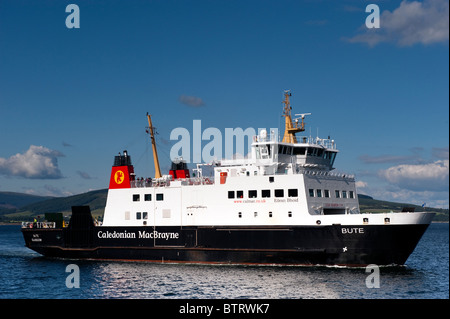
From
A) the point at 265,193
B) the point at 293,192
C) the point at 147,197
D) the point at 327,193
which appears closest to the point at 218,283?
the point at 265,193

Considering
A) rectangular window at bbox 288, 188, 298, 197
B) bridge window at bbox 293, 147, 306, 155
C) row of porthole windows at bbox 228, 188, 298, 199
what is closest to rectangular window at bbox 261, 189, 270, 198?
row of porthole windows at bbox 228, 188, 298, 199

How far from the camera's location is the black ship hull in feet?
94.2

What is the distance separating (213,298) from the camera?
23.1 m

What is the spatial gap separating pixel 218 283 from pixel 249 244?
509cm

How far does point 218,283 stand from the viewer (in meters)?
26.2

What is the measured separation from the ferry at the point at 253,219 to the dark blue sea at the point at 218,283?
1003 millimetres

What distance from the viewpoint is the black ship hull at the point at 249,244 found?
28719 millimetres

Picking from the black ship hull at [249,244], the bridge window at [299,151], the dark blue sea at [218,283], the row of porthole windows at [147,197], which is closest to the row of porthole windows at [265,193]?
the black ship hull at [249,244]

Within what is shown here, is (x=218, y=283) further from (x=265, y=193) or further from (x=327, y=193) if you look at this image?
(x=327, y=193)

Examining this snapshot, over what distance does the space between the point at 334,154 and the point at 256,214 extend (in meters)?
7.51

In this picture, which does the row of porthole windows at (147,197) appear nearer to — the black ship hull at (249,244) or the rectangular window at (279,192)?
the black ship hull at (249,244)

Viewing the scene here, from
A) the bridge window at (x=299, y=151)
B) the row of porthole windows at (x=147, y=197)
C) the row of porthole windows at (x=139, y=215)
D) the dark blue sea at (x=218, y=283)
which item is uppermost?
the bridge window at (x=299, y=151)
